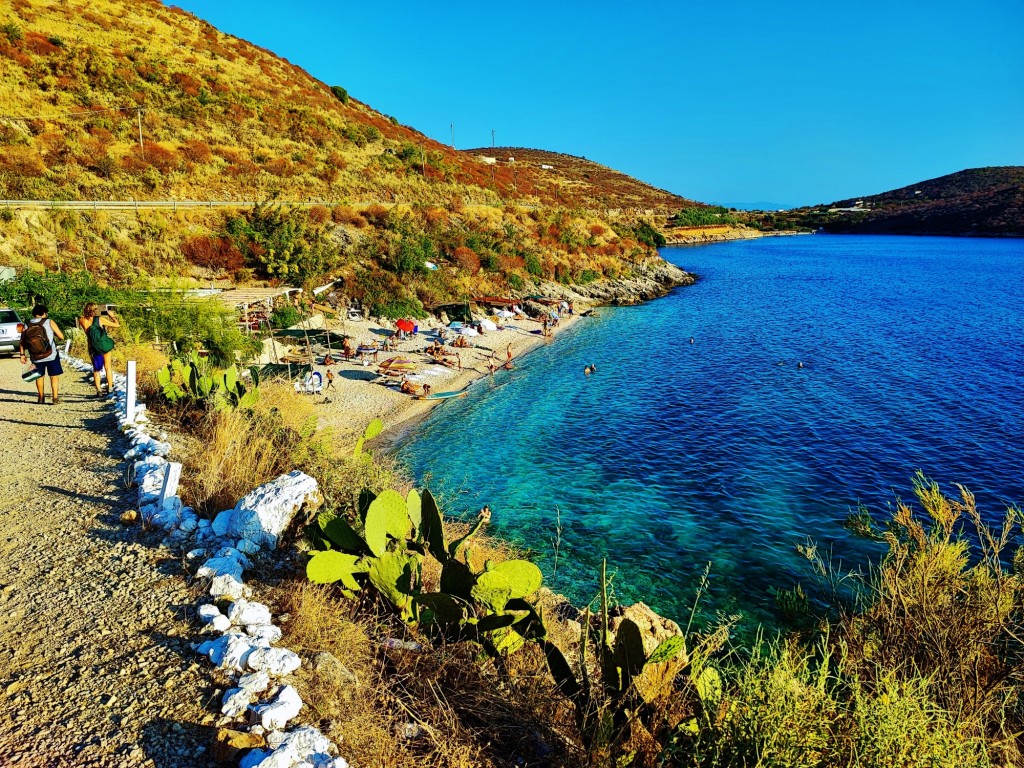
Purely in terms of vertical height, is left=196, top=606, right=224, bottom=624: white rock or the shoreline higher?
left=196, top=606, right=224, bottom=624: white rock

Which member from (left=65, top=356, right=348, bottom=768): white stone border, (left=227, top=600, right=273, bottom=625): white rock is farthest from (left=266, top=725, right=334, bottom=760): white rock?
(left=227, top=600, right=273, bottom=625): white rock

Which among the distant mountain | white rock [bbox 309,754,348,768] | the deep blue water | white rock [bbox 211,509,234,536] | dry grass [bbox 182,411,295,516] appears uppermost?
the distant mountain

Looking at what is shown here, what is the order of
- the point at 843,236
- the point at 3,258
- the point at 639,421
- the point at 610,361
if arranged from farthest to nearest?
the point at 843,236 < the point at 610,361 < the point at 3,258 < the point at 639,421

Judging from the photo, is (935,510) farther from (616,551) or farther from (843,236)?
(843,236)

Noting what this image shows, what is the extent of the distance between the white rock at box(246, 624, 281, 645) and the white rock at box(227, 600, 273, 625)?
0.23ft

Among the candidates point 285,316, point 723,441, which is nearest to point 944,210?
point 723,441

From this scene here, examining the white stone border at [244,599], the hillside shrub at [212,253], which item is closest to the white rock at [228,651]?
the white stone border at [244,599]

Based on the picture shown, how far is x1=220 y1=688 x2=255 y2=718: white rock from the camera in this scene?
159 inches

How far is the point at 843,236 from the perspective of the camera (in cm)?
13050

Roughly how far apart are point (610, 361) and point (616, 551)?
1783 centimetres

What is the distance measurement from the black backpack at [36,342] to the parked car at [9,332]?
Answer: 529 cm

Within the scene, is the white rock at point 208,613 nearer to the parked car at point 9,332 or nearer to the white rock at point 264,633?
the white rock at point 264,633

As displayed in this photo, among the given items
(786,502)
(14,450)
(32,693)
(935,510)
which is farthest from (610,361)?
(32,693)

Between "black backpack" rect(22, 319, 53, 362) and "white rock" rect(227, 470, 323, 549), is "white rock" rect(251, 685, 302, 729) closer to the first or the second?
"white rock" rect(227, 470, 323, 549)
